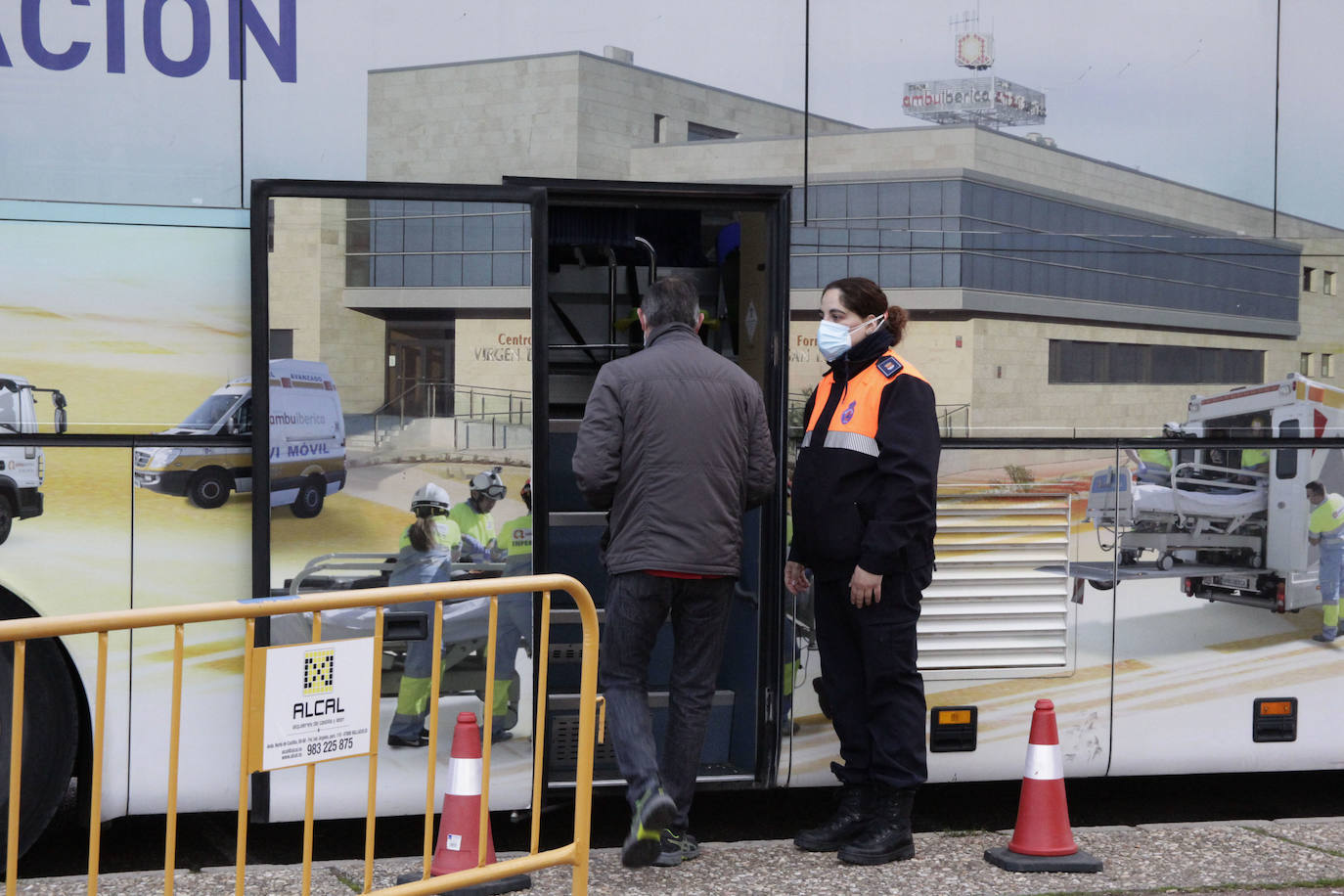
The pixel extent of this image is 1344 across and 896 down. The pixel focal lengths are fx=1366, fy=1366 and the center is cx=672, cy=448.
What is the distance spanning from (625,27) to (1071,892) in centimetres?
298

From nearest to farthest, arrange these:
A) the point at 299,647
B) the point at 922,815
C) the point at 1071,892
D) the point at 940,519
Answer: the point at 299,647 < the point at 1071,892 < the point at 940,519 < the point at 922,815

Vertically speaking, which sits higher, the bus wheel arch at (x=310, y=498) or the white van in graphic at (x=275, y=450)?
the white van in graphic at (x=275, y=450)

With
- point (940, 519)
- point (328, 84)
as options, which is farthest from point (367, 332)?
point (940, 519)

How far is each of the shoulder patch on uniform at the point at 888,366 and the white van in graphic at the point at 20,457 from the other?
8.00 feet

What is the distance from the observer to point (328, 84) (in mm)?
4188

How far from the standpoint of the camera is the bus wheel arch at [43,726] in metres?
4.06

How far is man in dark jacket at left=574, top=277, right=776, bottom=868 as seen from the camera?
405 cm

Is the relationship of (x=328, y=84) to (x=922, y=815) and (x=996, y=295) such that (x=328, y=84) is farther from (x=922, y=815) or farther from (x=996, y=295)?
(x=922, y=815)

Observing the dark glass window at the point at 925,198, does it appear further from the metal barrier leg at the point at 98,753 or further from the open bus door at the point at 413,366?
the metal barrier leg at the point at 98,753

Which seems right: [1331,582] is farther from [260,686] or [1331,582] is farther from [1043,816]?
[260,686]

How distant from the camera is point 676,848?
4.19 meters

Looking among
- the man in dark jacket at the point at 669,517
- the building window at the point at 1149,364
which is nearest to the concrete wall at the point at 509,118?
the man in dark jacket at the point at 669,517

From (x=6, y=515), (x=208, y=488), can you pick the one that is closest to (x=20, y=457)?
(x=6, y=515)

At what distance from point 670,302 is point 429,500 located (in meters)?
0.97
